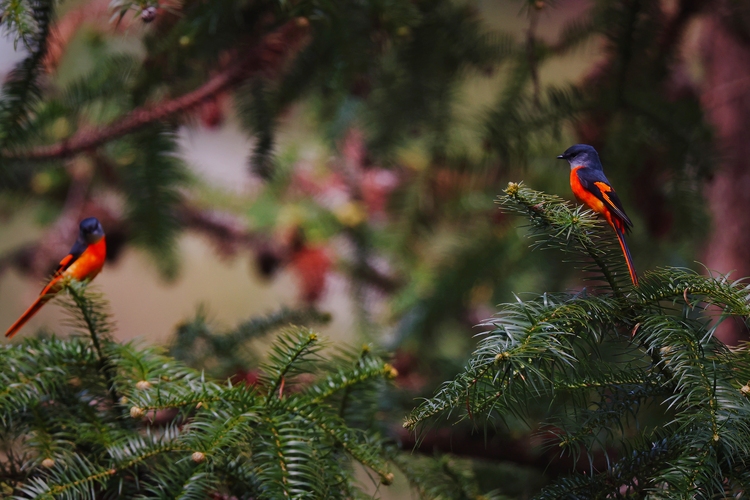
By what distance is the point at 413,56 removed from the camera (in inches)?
44.8

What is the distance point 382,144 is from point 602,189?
77 centimetres

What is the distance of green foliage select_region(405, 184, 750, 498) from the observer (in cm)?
43

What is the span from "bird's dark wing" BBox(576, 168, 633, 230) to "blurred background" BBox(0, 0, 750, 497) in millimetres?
154

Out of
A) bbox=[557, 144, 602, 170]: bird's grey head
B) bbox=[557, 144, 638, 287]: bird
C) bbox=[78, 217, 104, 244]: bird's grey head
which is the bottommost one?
bbox=[557, 144, 638, 287]: bird

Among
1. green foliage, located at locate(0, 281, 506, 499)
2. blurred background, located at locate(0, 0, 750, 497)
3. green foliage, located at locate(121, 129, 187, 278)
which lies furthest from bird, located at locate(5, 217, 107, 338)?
green foliage, located at locate(121, 129, 187, 278)

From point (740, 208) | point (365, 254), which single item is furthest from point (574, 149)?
point (365, 254)

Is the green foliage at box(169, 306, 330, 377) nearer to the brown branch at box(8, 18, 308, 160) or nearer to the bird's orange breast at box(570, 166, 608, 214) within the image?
the brown branch at box(8, 18, 308, 160)

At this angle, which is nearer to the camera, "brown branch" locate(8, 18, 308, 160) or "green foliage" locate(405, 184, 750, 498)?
"green foliage" locate(405, 184, 750, 498)

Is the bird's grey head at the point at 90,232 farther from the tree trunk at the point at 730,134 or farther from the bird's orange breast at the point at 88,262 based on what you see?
the tree trunk at the point at 730,134

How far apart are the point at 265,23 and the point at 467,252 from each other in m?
0.73

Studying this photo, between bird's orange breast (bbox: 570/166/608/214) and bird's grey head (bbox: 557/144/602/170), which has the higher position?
bird's grey head (bbox: 557/144/602/170)

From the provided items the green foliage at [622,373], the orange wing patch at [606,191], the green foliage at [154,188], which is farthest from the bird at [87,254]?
the orange wing patch at [606,191]

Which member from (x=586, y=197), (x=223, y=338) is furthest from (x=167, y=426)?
(x=586, y=197)

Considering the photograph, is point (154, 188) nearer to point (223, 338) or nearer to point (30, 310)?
point (223, 338)
